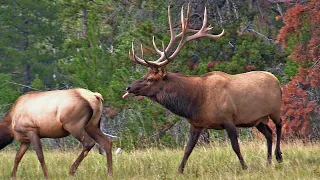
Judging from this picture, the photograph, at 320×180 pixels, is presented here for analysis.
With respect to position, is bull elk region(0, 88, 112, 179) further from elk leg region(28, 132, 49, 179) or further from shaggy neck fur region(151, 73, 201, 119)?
shaggy neck fur region(151, 73, 201, 119)

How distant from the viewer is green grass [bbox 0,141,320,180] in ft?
32.3

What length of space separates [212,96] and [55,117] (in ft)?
7.24

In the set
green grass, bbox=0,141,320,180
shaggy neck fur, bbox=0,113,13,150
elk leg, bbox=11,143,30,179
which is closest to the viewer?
green grass, bbox=0,141,320,180

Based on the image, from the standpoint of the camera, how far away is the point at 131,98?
1847 cm

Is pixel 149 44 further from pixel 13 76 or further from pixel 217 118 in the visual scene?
pixel 13 76

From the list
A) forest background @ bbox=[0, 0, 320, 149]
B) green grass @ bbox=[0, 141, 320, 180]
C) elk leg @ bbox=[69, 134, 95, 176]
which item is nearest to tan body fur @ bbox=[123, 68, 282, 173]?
green grass @ bbox=[0, 141, 320, 180]

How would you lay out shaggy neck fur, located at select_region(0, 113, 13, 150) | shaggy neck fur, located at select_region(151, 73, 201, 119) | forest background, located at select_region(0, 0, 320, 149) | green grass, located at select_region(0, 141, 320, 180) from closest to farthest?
green grass, located at select_region(0, 141, 320, 180)
shaggy neck fur, located at select_region(151, 73, 201, 119)
shaggy neck fur, located at select_region(0, 113, 13, 150)
forest background, located at select_region(0, 0, 320, 149)

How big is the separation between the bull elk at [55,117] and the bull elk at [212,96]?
26.8 inches

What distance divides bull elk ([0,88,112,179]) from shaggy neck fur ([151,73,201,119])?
945mm

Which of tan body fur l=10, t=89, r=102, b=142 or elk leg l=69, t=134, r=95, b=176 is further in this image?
elk leg l=69, t=134, r=95, b=176

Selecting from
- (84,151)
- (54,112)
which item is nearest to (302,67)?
(84,151)

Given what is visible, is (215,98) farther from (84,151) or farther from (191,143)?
(84,151)

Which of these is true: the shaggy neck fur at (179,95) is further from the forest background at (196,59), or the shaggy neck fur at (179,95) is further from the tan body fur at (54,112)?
the forest background at (196,59)

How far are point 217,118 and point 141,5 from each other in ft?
30.0
